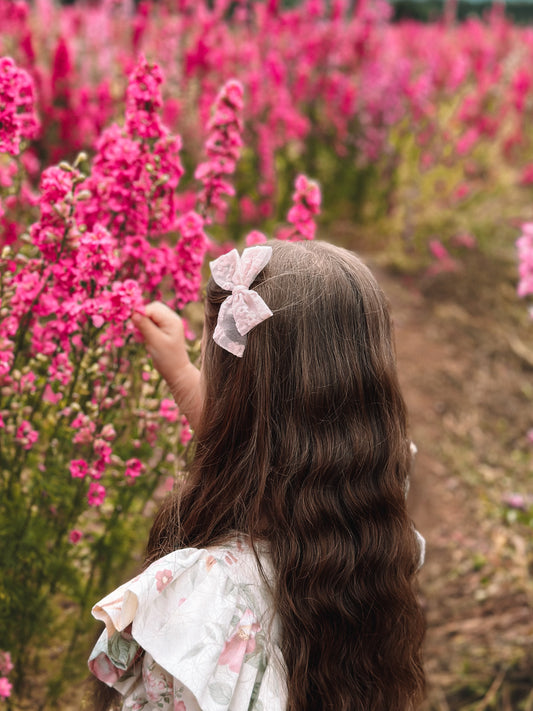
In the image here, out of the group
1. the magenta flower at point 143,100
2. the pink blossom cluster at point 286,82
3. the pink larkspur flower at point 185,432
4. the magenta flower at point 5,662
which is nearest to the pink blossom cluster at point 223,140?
the magenta flower at point 143,100

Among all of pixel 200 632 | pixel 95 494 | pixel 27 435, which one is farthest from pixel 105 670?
pixel 27 435

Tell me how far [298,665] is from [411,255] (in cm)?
494

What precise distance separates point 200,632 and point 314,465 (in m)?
0.37

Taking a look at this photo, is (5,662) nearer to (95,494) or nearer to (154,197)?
(95,494)

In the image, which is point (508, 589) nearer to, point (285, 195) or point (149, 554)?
point (149, 554)

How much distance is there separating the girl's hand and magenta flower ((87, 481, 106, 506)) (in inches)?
11.4

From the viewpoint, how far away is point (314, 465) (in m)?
1.40

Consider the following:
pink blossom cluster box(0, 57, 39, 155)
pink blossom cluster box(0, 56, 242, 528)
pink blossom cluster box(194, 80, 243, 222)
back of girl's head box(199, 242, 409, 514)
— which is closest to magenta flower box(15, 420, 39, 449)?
pink blossom cluster box(0, 56, 242, 528)

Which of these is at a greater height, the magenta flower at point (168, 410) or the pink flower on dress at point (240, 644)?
the magenta flower at point (168, 410)

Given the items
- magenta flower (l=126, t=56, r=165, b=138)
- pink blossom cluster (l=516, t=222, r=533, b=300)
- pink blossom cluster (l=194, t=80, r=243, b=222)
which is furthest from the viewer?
pink blossom cluster (l=516, t=222, r=533, b=300)

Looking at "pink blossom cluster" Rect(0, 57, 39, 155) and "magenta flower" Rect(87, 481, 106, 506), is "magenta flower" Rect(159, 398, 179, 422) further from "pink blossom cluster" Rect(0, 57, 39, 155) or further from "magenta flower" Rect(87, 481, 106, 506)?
"pink blossom cluster" Rect(0, 57, 39, 155)

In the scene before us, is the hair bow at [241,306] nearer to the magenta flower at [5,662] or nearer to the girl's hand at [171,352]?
the girl's hand at [171,352]

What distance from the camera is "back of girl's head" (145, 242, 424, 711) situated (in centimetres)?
138

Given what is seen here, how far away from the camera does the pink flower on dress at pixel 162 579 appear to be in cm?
131
